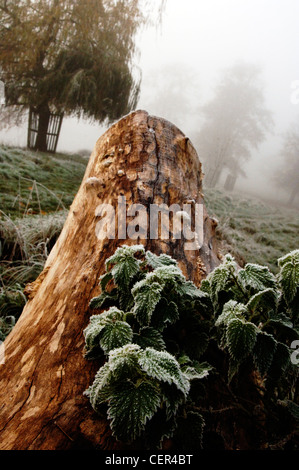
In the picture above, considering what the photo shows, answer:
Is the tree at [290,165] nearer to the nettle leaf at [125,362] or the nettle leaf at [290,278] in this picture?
the nettle leaf at [290,278]

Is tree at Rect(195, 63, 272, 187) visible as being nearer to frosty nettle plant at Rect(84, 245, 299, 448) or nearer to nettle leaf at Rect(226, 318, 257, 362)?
frosty nettle plant at Rect(84, 245, 299, 448)

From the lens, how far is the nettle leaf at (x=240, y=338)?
53cm

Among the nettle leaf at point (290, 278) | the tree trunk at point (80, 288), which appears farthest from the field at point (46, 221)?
the nettle leaf at point (290, 278)

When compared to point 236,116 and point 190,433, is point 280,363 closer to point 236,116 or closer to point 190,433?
point 190,433

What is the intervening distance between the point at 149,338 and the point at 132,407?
163 millimetres

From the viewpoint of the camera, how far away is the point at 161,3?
193 inches

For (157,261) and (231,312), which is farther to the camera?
(157,261)

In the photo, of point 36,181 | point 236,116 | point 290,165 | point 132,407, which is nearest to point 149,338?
point 132,407

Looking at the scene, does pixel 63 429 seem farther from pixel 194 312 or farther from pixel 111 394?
pixel 194 312

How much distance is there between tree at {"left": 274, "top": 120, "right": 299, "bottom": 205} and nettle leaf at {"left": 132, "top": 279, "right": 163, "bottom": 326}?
4.86m

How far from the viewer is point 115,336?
0.56 m

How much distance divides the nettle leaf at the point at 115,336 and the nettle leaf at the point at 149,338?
33mm

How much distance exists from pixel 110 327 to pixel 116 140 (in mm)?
1165

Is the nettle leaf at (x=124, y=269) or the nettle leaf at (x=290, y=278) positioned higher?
the nettle leaf at (x=290, y=278)
